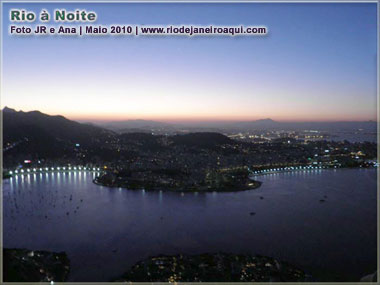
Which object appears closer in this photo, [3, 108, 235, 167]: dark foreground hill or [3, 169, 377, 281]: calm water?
[3, 169, 377, 281]: calm water

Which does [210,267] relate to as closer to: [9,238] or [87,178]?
[9,238]

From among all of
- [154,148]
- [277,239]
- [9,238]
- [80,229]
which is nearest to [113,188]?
[80,229]

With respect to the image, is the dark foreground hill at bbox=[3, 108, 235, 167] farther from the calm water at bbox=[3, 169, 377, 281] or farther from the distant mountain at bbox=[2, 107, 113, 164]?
the calm water at bbox=[3, 169, 377, 281]

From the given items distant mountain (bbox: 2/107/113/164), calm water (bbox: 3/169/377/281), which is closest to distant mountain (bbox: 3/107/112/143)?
distant mountain (bbox: 2/107/113/164)

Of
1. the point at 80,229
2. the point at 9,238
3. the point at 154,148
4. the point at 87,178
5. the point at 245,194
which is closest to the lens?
the point at 9,238

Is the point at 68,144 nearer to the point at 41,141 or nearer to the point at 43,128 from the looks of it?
the point at 41,141

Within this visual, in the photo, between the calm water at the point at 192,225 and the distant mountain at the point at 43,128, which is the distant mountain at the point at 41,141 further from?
the calm water at the point at 192,225

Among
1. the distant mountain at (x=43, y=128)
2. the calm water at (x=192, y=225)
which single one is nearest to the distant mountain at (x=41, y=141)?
the distant mountain at (x=43, y=128)

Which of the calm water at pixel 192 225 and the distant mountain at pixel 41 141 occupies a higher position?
the distant mountain at pixel 41 141
